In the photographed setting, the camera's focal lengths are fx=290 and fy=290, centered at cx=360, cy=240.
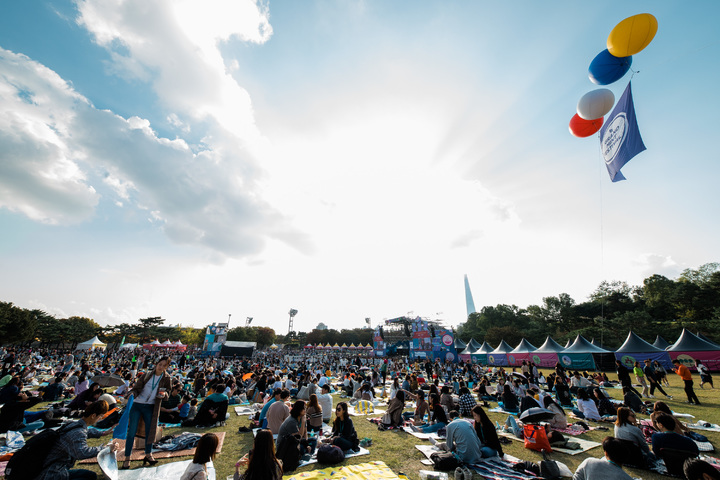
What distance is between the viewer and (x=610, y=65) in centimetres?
830

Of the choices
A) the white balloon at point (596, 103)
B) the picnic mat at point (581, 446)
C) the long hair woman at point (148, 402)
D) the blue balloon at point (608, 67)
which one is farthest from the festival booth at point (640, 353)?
the long hair woman at point (148, 402)

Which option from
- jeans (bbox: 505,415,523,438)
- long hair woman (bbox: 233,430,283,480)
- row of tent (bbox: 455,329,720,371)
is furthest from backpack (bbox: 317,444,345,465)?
row of tent (bbox: 455,329,720,371)

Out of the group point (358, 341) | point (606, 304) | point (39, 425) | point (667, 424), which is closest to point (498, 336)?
point (606, 304)

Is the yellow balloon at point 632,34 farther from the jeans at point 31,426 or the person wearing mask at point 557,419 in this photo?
the jeans at point 31,426

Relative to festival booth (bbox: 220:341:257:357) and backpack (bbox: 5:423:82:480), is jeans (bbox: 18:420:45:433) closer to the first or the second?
backpack (bbox: 5:423:82:480)

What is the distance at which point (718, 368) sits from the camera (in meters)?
21.0

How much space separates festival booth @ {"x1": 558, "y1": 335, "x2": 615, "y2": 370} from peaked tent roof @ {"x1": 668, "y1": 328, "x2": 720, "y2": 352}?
172 inches

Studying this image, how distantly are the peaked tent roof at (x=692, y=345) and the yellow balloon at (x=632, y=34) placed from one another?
25.2 metres

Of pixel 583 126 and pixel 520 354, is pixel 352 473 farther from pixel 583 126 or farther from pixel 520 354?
pixel 520 354

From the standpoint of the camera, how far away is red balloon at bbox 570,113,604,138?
1005 centimetres

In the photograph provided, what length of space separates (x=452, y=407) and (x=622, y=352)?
22443mm

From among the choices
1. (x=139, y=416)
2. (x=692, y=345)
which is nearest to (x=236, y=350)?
(x=139, y=416)

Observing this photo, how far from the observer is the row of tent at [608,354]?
21250mm

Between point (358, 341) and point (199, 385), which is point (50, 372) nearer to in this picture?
point (199, 385)
